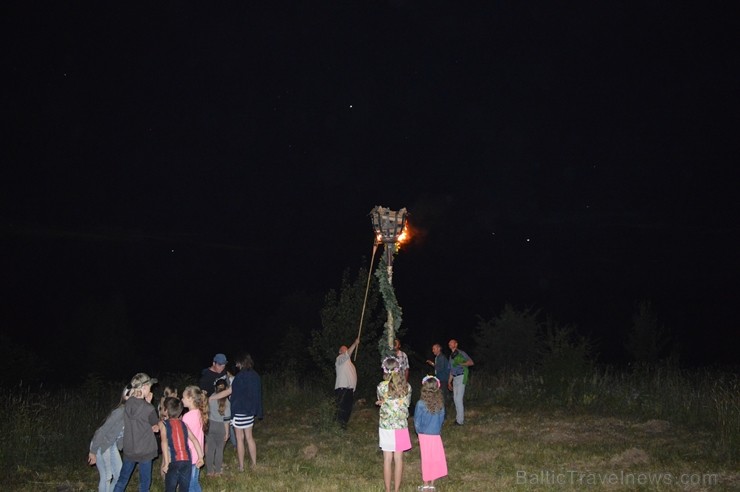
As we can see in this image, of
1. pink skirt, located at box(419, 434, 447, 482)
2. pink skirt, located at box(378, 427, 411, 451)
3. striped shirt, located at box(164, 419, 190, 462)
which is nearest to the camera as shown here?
striped shirt, located at box(164, 419, 190, 462)

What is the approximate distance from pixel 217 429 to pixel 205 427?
4.94ft

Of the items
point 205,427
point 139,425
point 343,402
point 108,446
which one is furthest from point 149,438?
point 343,402

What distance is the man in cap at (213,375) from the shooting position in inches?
408

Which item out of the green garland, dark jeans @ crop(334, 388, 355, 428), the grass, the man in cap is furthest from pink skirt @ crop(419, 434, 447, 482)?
the green garland

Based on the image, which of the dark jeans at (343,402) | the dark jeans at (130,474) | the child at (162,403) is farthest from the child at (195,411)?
the dark jeans at (343,402)

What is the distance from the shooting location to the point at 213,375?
10.5 meters

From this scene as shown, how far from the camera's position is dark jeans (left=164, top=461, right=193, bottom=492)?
7801 mm

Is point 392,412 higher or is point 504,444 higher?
point 392,412

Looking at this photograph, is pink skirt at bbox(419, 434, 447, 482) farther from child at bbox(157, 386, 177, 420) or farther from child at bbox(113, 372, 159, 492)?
child at bbox(113, 372, 159, 492)

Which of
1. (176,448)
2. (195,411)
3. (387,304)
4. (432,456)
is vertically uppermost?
(387,304)

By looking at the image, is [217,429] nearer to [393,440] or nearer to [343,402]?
[393,440]

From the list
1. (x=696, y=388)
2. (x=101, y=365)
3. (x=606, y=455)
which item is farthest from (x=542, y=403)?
(x=101, y=365)

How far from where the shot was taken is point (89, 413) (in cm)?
1527

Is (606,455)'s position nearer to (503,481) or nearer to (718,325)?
(503,481)
